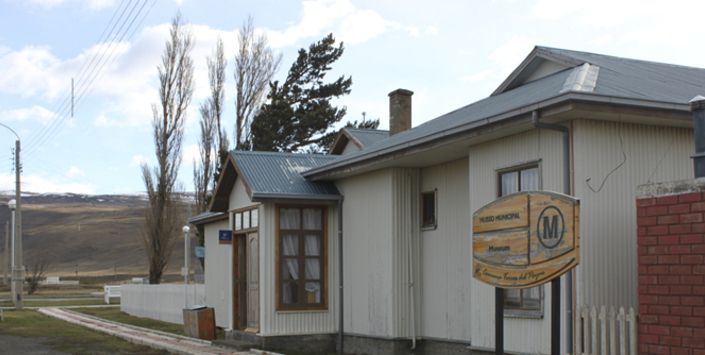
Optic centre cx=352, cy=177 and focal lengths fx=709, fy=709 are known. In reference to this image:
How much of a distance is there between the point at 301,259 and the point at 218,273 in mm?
5563

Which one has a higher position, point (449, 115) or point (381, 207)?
point (449, 115)

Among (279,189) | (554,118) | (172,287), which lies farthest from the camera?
(172,287)

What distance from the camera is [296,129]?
35.3 metres

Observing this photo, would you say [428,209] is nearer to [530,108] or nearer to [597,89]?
[530,108]

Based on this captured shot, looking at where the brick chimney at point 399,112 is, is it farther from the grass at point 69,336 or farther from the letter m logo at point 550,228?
the letter m logo at point 550,228

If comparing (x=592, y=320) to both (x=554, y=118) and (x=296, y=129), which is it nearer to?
(x=554, y=118)

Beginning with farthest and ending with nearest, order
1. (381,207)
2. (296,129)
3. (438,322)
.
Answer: (296,129) → (381,207) → (438,322)

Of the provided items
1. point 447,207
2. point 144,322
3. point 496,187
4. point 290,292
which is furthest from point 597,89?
point 144,322

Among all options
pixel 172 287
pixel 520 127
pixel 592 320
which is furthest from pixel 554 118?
pixel 172 287

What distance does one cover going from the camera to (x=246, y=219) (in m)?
15.9

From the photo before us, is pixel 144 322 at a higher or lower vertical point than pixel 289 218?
lower

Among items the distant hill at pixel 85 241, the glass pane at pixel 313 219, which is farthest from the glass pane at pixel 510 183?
the distant hill at pixel 85 241

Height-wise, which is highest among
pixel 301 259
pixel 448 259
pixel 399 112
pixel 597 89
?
pixel 399 112

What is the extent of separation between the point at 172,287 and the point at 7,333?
6552mm
